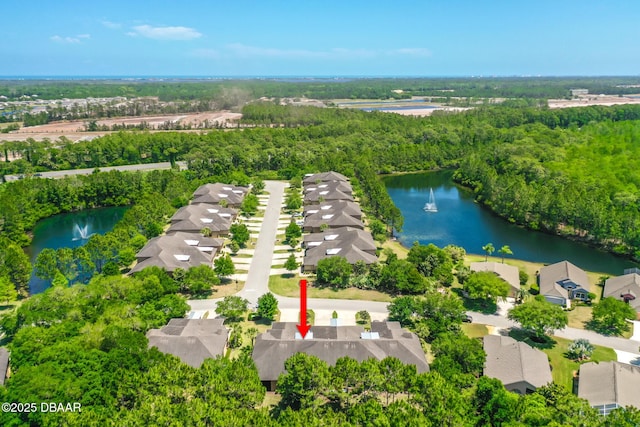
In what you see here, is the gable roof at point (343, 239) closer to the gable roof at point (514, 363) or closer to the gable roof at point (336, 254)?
the gable roof at point (336, 254)

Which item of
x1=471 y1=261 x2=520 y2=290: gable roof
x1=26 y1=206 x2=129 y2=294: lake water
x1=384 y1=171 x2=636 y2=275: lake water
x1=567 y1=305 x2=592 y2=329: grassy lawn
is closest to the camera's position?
x1=567 y1=305 x2=592 y2=329: grassy lawn

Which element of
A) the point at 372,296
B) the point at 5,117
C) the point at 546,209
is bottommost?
the point at 372,296

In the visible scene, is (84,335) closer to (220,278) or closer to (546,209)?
(220,278)

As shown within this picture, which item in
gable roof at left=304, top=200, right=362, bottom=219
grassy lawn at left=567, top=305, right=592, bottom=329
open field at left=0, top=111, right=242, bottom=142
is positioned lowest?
grassy lawn at left=567, top=305, right=592, bottom=329

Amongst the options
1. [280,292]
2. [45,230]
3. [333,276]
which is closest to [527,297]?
[333,276]

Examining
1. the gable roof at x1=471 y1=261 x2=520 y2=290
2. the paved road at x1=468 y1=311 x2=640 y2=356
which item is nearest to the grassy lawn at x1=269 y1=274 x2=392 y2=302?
the paved road at x1=468 y1=311 x2=640 y2=356

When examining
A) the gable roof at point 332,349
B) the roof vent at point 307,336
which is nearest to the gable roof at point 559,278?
the gable roof at point 332,349

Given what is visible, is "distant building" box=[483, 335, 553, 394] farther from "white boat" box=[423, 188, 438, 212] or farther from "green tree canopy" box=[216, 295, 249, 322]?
"white boat" box=[423, 188, 438, 212]
